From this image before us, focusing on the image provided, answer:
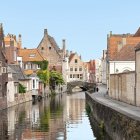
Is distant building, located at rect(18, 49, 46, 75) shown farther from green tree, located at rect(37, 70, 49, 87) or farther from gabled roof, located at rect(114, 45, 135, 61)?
gabled roof, located at rect(114, 45, 135, 61)

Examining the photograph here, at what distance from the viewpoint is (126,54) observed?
240 feet

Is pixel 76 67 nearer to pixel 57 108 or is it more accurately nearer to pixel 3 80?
pixel 57 108

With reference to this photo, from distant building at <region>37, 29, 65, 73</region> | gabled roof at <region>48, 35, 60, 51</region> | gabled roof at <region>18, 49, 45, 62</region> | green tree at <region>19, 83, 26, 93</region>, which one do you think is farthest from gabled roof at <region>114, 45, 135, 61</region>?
gabled roof at <region>48, 35, 60, 51</region>

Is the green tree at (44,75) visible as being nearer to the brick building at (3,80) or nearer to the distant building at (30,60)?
the distant building at (30,60)

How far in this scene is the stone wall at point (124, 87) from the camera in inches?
1884

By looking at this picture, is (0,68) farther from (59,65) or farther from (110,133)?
(59,65)

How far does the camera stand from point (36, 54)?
111 metres

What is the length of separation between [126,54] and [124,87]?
68.7 feet

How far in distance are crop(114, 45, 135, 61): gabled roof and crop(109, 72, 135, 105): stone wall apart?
8.28 m

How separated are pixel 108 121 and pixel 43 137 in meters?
4.82

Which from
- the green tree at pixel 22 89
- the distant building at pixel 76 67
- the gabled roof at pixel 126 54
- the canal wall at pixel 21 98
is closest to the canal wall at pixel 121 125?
the canal wall at pixel 21 98

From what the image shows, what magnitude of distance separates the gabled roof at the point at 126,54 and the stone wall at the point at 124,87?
8275 millimetres

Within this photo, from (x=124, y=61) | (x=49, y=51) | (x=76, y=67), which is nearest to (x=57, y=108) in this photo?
(x=124, y=61)

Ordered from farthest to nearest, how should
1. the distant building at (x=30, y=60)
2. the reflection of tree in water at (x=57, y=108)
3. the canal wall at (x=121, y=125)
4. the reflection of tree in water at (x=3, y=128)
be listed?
the distant building at (x=30, y=60), the reflection of tree in water at (x=57, y=108), the reflection of tree in water at (x=3, y=128), the canal wall at (x=121, y=125)
